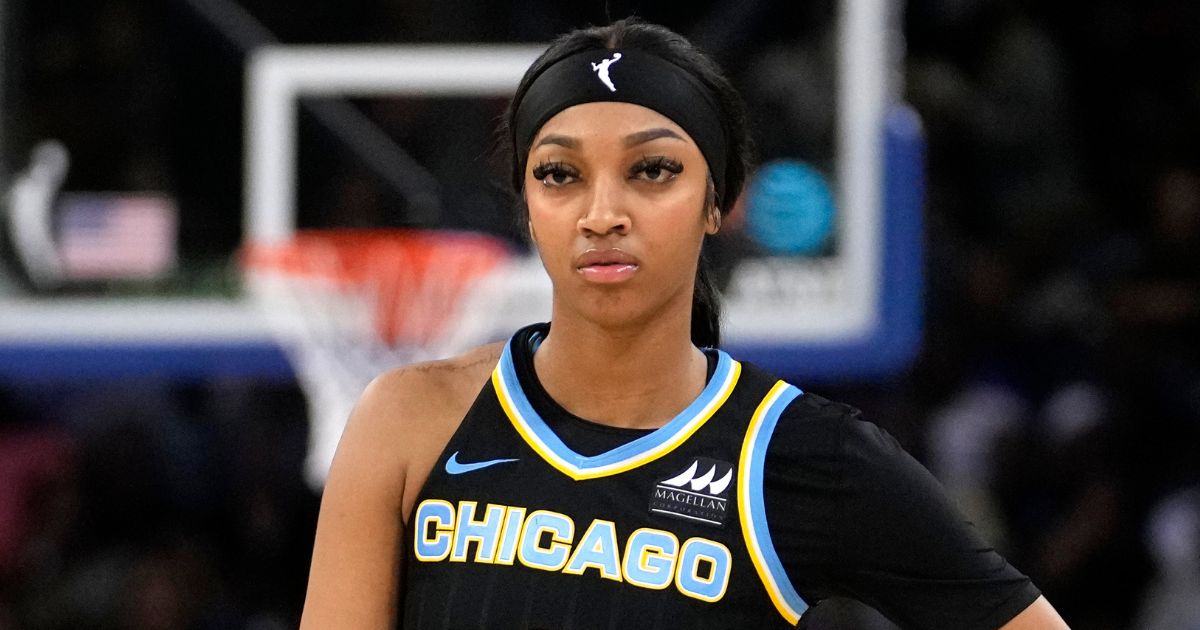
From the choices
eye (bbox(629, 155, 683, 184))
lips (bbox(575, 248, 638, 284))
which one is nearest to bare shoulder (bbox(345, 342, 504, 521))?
lips (bbox(575, 248, 638, 284))

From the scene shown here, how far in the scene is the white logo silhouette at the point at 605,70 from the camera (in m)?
2.21

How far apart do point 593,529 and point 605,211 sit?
1.22 feet

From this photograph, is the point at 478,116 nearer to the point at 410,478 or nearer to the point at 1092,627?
the point at 1092,627

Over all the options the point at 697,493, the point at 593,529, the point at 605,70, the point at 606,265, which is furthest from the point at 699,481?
the point at 605,70

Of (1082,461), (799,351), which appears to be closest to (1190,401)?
(1082,461)

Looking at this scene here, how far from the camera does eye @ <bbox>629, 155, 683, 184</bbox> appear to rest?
221 centimetres

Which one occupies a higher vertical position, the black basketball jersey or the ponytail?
the ponytail

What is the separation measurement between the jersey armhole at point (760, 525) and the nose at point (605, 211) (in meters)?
0.30

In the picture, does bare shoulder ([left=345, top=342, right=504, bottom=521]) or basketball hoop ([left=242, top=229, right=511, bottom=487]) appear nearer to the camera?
bare shoulder ([left=345, top=342, right=504, bottom=521])

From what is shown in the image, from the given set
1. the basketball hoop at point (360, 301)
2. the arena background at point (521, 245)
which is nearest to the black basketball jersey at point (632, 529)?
the arena background at point (521, 245)

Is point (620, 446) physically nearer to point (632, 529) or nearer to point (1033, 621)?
point (632, 529)

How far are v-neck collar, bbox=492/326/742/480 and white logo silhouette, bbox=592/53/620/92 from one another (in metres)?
0.37

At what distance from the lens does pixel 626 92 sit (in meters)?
2.21

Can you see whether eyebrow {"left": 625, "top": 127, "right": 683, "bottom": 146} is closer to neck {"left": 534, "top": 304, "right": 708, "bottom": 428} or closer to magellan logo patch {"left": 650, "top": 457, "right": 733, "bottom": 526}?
neck {"left": 534, "top": 304, "right": 708, "bottom": 428}
